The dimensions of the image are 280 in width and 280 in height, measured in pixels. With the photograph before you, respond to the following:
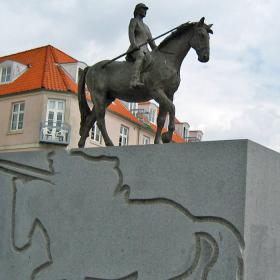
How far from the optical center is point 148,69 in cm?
540

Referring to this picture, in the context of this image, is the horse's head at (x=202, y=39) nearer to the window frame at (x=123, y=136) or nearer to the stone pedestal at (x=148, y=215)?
the stone pedestal at (x=148, y=215)

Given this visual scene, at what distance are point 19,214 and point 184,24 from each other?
259 cm

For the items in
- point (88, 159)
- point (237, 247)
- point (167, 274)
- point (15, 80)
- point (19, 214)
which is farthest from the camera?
point (15, 80)

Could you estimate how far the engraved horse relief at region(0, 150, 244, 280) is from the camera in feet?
13.5

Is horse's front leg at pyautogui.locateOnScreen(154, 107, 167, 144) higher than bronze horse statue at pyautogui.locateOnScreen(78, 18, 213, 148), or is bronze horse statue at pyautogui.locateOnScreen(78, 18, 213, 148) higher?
bronze horse statue at pyautogui.locateOnScreen(78, 18, 213, 148)

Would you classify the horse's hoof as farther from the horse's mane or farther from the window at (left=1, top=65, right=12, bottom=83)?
the window at (left=1, top=65, right=12, bottom=83)

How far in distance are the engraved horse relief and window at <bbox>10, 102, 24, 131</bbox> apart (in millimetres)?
15811

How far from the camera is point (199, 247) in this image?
4152 mm

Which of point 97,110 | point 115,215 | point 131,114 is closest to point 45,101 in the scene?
point 131,114

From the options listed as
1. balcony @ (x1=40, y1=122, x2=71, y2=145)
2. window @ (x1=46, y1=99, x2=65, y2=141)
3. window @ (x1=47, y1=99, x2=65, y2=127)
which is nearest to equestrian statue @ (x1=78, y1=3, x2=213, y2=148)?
balcony @ (x1=40, y1=122, x2=71, y2=145)

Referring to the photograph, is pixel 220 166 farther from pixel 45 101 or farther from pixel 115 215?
pixel 45 101

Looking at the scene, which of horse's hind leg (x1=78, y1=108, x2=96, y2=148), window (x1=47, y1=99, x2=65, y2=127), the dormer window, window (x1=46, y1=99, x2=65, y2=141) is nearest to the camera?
horse's hind leg (x1=78, y1=108, x2=96, y2=148)

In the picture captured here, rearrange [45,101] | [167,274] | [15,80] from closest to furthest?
[167,274], [45,101], [15,80]

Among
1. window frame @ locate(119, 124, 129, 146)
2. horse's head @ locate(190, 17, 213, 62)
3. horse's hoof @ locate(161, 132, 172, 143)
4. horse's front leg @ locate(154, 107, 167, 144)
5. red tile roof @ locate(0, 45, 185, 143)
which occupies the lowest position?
horse's hoof @ locate(161, 132, 172, 143)
